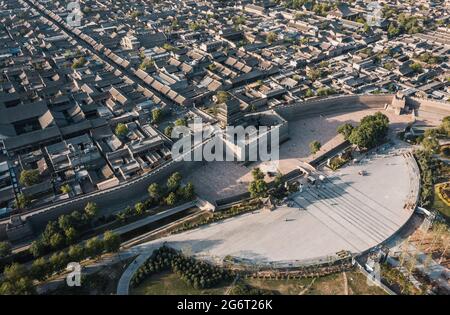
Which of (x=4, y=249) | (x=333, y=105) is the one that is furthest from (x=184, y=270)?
(x=333, y=105)

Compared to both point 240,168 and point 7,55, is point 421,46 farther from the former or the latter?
point 7,55

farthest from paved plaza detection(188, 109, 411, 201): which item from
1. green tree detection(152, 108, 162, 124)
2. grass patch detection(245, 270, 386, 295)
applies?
grass patch detection(245, 270, 386, 295)

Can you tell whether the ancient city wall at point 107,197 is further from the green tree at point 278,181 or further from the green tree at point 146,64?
the green tree at point 146,64

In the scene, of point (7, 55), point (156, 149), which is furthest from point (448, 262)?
point (7, 55)

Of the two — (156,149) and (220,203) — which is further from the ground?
(156,149)

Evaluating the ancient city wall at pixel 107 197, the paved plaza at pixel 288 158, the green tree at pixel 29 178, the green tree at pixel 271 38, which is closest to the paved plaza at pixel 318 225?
the paved plaza at pixel 288 158
